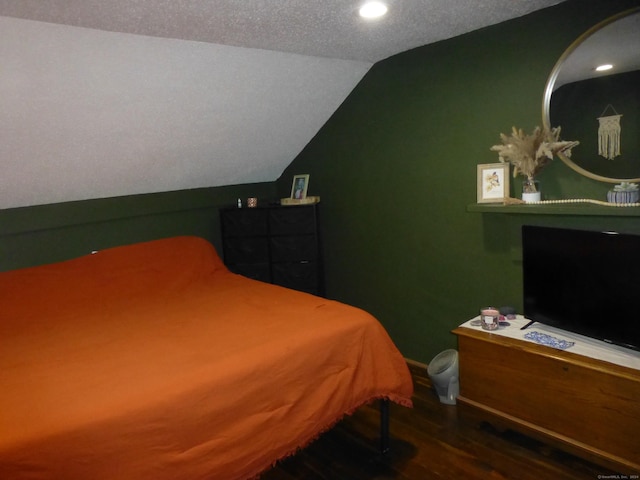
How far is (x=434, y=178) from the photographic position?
293 cm

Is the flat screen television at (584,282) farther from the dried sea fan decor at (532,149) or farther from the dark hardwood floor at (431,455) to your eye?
the dark hardwood floor at (431,455)

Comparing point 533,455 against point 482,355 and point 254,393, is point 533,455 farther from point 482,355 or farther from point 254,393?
point 254,393

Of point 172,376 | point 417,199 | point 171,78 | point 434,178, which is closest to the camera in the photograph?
point 172,376

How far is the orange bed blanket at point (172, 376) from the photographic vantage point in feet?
4.66

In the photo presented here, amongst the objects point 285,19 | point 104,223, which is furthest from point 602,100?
point 104,223

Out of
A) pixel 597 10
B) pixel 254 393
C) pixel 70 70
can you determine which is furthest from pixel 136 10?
pixel 597 10

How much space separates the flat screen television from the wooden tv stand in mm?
193

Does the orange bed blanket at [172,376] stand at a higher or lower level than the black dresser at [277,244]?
lower

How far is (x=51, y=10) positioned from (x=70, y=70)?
45 centimetres

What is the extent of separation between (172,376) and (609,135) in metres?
2.25

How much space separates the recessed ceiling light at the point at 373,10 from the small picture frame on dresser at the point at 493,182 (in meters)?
1.06

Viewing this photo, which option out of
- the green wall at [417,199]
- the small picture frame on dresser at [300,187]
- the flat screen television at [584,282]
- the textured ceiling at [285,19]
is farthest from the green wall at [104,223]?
the flat screen television at [584,282]

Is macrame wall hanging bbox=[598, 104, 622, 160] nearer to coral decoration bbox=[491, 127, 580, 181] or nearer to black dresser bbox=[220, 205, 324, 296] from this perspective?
coral decoration bbox=[491, 127, 580, 181]

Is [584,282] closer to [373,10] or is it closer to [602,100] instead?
[602,100]
